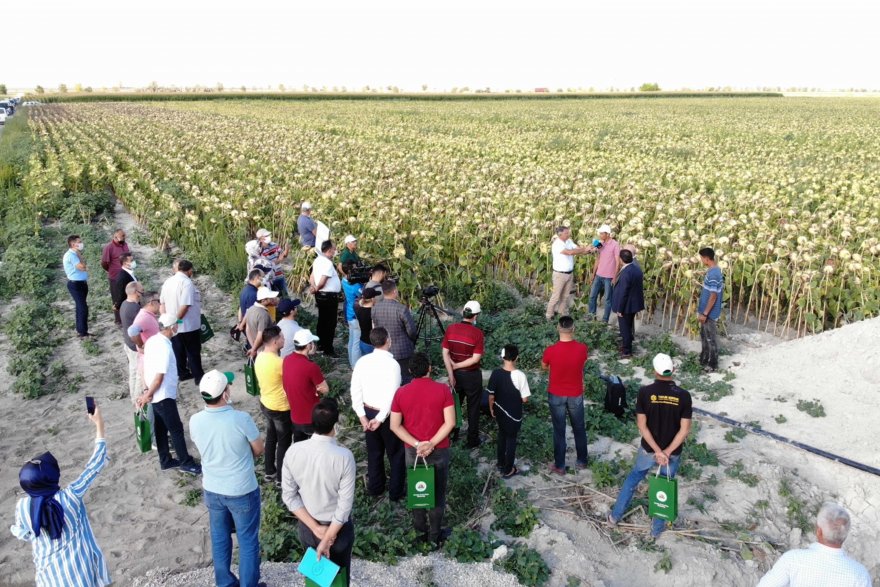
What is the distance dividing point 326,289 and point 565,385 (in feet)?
14.3

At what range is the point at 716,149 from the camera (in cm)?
2988

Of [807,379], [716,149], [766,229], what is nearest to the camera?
[807,379]

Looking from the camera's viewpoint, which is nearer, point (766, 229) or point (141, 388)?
point (141, 388)

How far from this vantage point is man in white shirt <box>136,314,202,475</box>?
6867mm

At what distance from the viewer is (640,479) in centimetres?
619

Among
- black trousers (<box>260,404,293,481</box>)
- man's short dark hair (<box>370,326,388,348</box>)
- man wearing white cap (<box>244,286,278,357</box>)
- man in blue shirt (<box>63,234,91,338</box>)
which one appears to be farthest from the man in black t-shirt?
man in blue shirt (<box>63,234,91,338</box>)

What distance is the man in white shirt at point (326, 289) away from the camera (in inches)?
385

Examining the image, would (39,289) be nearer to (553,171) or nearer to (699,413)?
(699,413)

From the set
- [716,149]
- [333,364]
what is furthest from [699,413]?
[716,149]

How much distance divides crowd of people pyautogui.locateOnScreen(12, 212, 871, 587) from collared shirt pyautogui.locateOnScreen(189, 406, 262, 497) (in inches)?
0.4

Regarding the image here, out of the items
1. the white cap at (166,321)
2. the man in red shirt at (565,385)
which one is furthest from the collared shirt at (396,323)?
the white cap at (166,321)

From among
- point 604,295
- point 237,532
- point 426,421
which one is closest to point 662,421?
point 426,421

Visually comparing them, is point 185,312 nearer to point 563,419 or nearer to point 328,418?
point 328,418

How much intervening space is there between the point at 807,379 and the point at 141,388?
28.2ft
